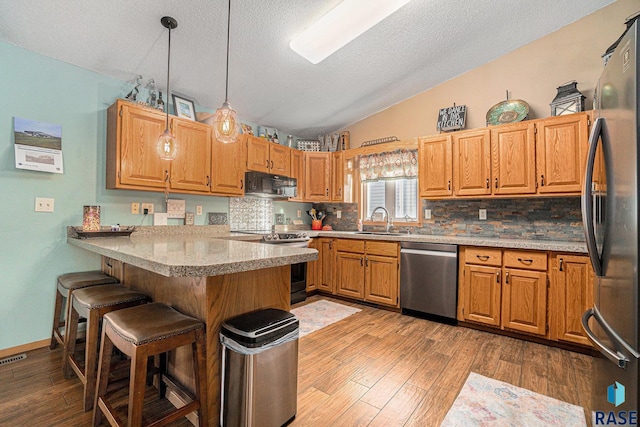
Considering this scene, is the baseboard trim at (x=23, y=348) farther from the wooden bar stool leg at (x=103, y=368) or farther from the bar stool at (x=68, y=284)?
the wooden bar stool leg at (x=103, y=368)

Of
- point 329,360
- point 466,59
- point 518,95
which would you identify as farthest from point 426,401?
point 466,59

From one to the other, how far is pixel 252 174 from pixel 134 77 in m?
1.51

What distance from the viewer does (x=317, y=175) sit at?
14.6 ft

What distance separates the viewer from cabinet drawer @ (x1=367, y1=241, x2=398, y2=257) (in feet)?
11.1

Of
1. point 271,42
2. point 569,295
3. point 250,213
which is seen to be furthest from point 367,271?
point 271,42

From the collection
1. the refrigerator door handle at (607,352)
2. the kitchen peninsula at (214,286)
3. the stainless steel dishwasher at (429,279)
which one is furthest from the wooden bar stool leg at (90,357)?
the stainless steel dishwasher at (429,279)

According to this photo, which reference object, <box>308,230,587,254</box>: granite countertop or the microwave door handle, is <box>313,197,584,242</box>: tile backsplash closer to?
<box>308,230,587,254</box>: granite countertop

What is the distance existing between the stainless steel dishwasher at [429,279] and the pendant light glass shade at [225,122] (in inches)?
90.2

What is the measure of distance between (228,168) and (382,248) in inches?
83.1

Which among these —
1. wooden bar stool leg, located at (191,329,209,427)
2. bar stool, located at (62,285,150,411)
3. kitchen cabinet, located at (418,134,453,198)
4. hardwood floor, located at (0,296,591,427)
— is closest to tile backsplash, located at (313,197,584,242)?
kitchen cabinet, located at (418,134,453,198)

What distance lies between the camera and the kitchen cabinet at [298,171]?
14.0 feet

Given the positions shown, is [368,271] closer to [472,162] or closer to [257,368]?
[472,162]

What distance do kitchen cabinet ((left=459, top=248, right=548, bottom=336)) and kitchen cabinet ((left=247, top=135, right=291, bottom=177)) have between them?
8.55 feet

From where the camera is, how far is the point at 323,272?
13.1 feet
